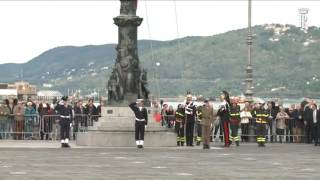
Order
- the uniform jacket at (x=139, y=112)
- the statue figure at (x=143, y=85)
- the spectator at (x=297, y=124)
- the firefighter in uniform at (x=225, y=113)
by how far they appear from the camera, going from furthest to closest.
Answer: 1. the spectator at (x=297, y=124)
2. the firefighter in uniform at (x=225, y=113)
3. the statue figure at (x=143, y=85)
4. the uniform jacket at (x=139, y=112)

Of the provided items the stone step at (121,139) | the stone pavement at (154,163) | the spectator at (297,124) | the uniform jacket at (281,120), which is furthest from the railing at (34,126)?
the spectator at (297,124)

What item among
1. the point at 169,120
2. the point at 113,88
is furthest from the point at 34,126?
the point at 113,88

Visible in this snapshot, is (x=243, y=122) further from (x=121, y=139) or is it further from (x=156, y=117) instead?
(x=121, y=139)

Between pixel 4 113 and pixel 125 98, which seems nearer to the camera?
pixel 125 98

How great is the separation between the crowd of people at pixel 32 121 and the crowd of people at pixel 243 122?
3.27 metres

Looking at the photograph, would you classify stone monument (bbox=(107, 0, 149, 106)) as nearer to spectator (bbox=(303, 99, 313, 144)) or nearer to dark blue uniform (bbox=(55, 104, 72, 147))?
dark blue uniform (bbox=(55, 104, 72, 147))

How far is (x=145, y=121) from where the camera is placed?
29453mm

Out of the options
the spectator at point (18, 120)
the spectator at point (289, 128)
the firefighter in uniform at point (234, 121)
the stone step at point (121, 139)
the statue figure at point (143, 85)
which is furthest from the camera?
the spectator at point (289, 128)

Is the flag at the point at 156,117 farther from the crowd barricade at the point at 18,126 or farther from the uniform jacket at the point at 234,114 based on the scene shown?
the crowd barricade at the point at 18,126

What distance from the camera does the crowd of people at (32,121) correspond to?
3562 cm

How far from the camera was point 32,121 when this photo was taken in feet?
118

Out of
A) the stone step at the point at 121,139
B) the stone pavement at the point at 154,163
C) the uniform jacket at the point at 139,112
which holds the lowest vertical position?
the stone pavement at the point at 154,163

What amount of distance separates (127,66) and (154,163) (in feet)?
31.0

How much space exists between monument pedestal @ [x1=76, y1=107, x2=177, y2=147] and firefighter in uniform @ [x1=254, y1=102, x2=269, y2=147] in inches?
135
